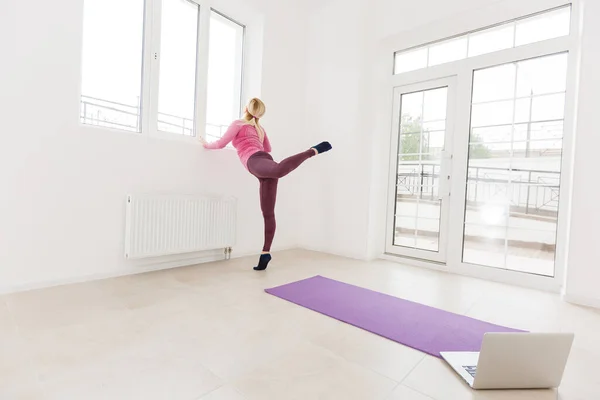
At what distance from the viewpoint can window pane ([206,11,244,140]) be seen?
11.2ft

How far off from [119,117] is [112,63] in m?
0.45

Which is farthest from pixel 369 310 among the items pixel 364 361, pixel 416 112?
pixel 416 112

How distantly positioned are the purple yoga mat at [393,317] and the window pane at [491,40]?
2.55 metres

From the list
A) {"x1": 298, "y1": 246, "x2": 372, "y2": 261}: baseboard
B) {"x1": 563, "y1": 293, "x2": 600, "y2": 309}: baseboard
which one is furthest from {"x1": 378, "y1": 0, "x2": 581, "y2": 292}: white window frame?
{"x1": 298, "y1": 246, "x2": 372, "y2": 261}: baseboard

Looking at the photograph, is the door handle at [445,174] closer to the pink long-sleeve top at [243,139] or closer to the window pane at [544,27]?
the window pane at [544,27]

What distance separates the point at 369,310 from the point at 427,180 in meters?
1.93

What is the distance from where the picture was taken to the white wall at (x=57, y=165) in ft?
6.72

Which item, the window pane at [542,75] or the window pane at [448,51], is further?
the window pane at [448,51]

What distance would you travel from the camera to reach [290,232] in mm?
4082

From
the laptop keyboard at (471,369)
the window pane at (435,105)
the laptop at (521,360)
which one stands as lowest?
the laptop keyboard at (471,369)

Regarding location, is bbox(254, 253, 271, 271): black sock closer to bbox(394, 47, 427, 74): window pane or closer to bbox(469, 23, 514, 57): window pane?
bbox(394, 47, 427, 74): window pane

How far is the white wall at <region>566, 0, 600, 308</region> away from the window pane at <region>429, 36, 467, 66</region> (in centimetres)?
96

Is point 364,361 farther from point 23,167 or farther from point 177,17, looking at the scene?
point 177,17

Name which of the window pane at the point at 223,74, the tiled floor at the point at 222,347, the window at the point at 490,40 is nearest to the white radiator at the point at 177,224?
the tiled floor at the point at 222,347
